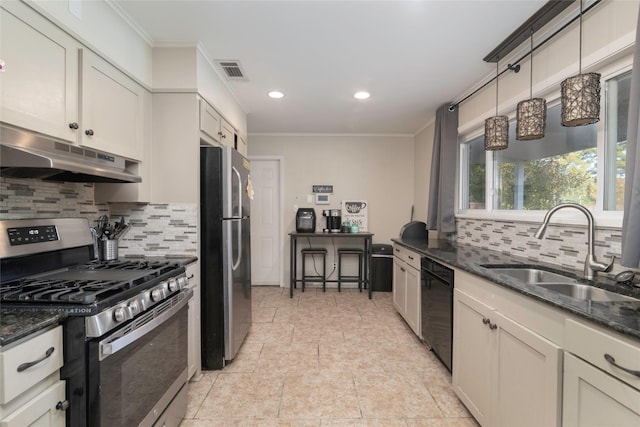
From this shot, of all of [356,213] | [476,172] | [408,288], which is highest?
[476,172]

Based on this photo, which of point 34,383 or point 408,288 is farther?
point 408,288

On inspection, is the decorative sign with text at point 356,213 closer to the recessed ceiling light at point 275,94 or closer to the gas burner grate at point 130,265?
the recessed ceiling light at point 275,94

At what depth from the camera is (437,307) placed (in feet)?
7.23

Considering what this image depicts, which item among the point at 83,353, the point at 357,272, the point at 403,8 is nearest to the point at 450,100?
the point at 403,8

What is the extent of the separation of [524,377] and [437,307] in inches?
38.0

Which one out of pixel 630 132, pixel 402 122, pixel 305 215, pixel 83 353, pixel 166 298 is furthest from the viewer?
pixel 305 215

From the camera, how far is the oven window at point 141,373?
1098mm

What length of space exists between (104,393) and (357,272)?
12.4 feet

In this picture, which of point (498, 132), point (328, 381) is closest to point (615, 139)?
point (498, 132)

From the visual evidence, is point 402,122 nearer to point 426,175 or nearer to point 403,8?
point 426,175

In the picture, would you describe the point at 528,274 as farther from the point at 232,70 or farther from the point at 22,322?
the point at 232,70

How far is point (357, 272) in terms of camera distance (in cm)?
457

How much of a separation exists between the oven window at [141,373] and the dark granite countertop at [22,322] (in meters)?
0.24

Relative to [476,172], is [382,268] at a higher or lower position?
lower
